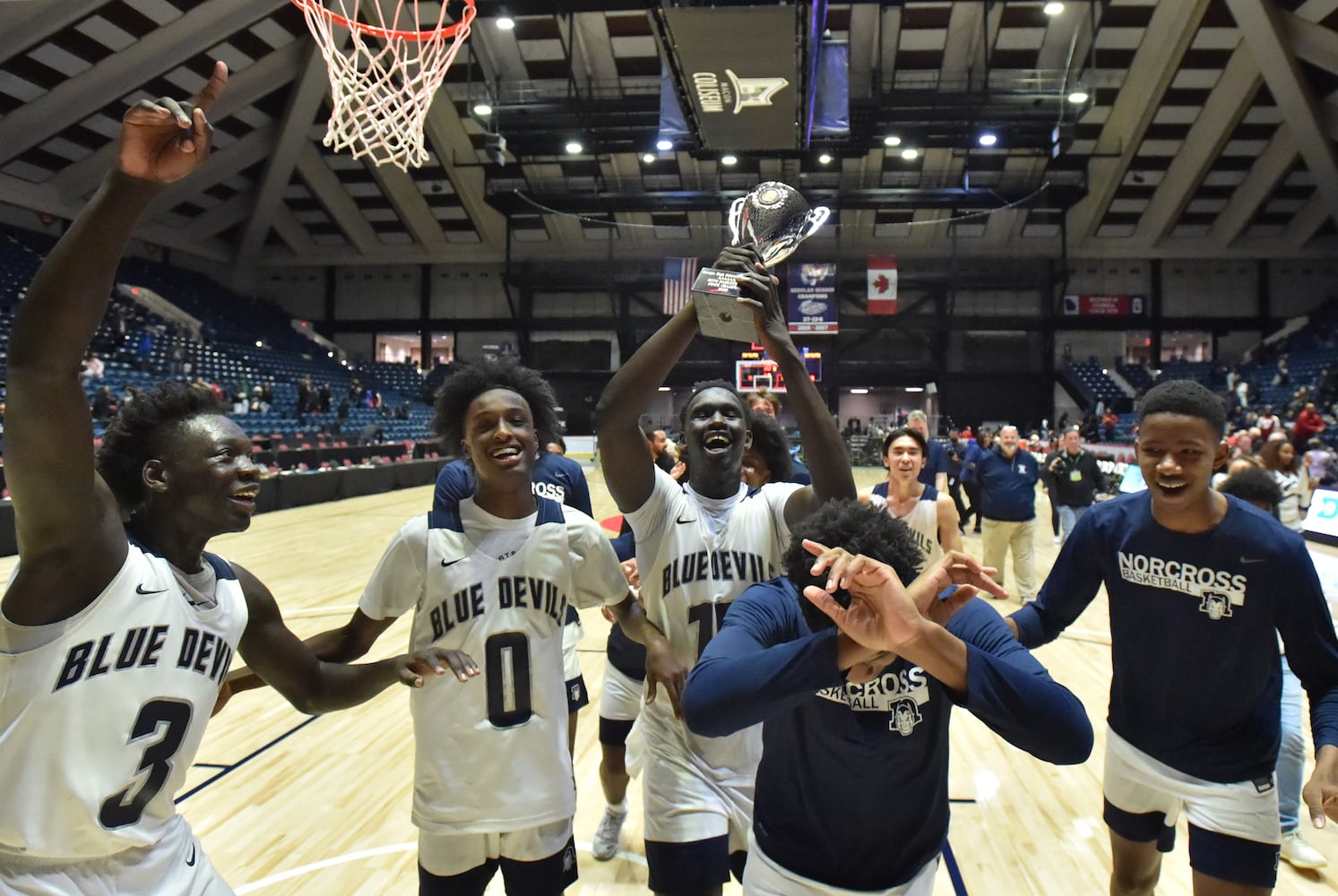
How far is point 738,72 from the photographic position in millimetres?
10930

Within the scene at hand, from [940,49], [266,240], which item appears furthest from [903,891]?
[266,240]

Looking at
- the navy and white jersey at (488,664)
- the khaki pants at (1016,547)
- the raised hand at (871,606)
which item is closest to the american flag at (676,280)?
the khaki pants at (1016,547)

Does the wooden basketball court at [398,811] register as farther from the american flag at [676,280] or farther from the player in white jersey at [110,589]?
Answer: the american flag at [676,280]

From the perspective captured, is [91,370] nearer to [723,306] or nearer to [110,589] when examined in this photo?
[110,589]

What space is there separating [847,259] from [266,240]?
66.6 ft

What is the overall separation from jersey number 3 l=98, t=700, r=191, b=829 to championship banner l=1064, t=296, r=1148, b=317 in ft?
96.8

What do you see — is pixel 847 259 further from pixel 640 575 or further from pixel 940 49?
pixel 640 575

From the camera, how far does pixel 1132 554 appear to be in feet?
7.83

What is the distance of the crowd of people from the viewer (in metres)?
1.46

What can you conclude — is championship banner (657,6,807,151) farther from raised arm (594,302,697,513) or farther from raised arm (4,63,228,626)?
raised arm (4,63,228,626)

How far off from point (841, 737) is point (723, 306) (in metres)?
1.17

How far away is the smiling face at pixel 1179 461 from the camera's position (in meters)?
2.24

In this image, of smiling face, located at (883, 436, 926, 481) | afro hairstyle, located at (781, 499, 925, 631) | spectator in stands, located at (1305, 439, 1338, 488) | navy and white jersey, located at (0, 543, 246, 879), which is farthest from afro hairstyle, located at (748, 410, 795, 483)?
spectator in stands, located at (1305, 439, 1338, 488)

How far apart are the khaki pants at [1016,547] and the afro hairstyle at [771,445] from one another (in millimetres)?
4921
